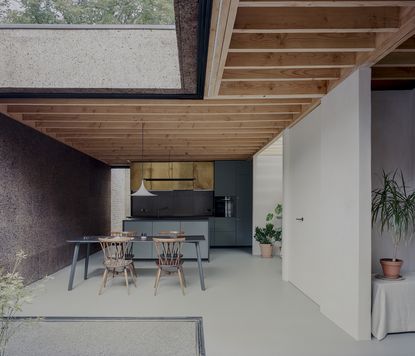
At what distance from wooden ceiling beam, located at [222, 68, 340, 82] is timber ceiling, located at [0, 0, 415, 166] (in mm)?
11

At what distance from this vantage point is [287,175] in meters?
6.53

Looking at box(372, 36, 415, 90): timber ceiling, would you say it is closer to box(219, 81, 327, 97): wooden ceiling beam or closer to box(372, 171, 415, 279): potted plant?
box(219, 81, 327, 97): wooden ceiling beam

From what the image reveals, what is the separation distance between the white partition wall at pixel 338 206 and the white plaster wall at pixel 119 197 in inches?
293

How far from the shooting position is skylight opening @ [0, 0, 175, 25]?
4.35m

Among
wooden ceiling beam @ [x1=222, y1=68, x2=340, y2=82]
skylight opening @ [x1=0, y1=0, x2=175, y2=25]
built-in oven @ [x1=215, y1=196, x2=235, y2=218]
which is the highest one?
skylight opening @ [x1=0, y1=0, x2=175, y2=25]

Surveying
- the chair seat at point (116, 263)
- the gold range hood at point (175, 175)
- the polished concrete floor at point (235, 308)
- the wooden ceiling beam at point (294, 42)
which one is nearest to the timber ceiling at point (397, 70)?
the wooden ceiling beam at point (294, 42)

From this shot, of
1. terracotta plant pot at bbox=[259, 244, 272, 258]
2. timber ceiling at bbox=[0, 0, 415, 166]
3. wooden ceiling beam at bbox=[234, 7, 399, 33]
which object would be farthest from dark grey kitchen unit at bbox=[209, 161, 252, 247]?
wooden ceiling beam at bbox=[234, 7, 399, 33]

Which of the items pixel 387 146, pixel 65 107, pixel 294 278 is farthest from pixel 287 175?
pixel 65 107

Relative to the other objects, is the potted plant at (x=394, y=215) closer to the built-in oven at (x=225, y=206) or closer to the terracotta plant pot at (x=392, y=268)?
the terracotta plant pot at (x=392, y=268)

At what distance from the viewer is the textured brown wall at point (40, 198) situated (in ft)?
17.7

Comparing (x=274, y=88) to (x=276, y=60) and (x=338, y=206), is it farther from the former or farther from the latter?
(x=338, y=206)

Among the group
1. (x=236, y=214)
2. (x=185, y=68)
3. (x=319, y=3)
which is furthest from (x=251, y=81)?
(x=236, y=214)

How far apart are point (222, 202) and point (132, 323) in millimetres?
6400

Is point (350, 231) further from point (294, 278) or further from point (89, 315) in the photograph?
point (89, 315)
